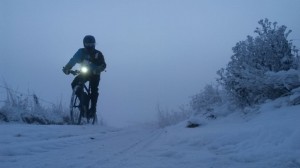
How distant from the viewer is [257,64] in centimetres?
721

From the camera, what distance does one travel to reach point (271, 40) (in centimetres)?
741

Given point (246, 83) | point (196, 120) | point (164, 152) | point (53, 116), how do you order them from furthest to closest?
1. point (53, 116)
2. point (196, 120)
3. point (246, 83)
4. point (164, 152)

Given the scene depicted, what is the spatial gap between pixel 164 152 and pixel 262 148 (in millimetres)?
839

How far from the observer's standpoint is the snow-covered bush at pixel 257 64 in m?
6.59

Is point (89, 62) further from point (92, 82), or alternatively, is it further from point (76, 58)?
point (92, 82)

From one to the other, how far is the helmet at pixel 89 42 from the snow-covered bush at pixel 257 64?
307 cm

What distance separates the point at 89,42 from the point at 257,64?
3875mm

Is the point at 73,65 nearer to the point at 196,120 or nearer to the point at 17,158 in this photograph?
the point at 196,120

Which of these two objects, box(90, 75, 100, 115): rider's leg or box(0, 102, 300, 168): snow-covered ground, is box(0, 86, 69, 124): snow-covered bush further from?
box(0, 102, 300, 168): snow-covered ground

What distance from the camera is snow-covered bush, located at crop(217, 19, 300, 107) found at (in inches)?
259

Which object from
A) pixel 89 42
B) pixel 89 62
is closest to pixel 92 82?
pixel 89 62

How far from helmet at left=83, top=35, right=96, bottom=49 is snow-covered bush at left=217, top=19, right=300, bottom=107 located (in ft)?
10.1

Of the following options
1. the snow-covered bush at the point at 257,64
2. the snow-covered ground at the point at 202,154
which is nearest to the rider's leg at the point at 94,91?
the snow-covered bush at the point at 257,64

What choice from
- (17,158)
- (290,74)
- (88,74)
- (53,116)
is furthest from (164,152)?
(53,116)
